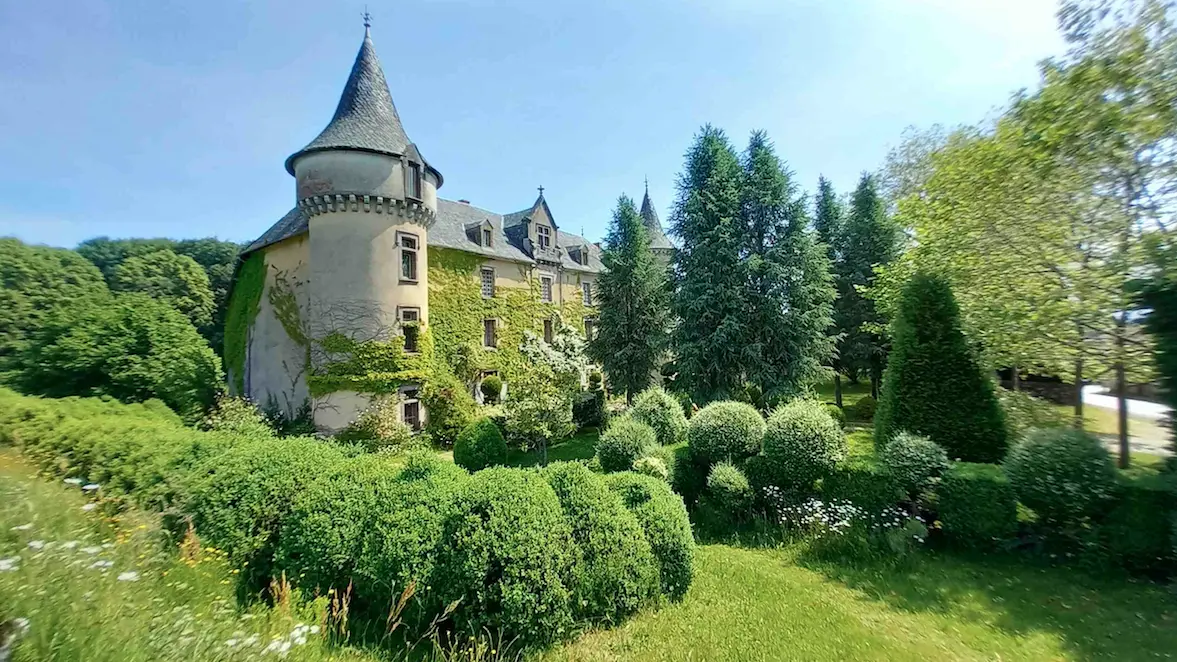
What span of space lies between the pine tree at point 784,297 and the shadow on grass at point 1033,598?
10337 mm

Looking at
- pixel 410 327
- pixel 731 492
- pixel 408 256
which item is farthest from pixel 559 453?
pixel 408 256

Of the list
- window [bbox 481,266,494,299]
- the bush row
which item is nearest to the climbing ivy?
window [bbox 481,266,494,299]

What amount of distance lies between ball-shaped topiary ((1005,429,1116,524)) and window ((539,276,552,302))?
76.3 feet

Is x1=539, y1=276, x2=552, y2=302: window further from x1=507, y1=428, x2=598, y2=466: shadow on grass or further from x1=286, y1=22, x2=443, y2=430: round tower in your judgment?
x1=507, y1=428, x2=598, y2=466: shadow on grass

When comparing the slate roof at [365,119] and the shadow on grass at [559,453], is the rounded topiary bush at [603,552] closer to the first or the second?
the shadow on grass at [559,453]

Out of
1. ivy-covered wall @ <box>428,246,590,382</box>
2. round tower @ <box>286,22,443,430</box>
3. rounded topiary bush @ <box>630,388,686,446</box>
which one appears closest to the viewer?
rounded topiary bush @ <box>630,388,686,446</box>

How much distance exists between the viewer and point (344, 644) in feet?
15.6

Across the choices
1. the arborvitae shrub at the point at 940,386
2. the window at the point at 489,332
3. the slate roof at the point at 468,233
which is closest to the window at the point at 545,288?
the slate roof at the point at 468,233

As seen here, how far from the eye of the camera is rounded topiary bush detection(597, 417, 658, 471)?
11.2 metres

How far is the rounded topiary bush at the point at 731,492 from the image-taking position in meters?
9.25

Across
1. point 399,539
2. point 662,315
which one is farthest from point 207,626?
point 662,315

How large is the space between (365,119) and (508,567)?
19.4m

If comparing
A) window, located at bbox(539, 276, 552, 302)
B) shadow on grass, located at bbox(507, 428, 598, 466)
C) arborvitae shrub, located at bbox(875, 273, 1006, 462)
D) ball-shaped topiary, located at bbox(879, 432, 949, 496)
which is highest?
window, located at bbox(539, 276, 552, 302)

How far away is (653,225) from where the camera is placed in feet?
110
